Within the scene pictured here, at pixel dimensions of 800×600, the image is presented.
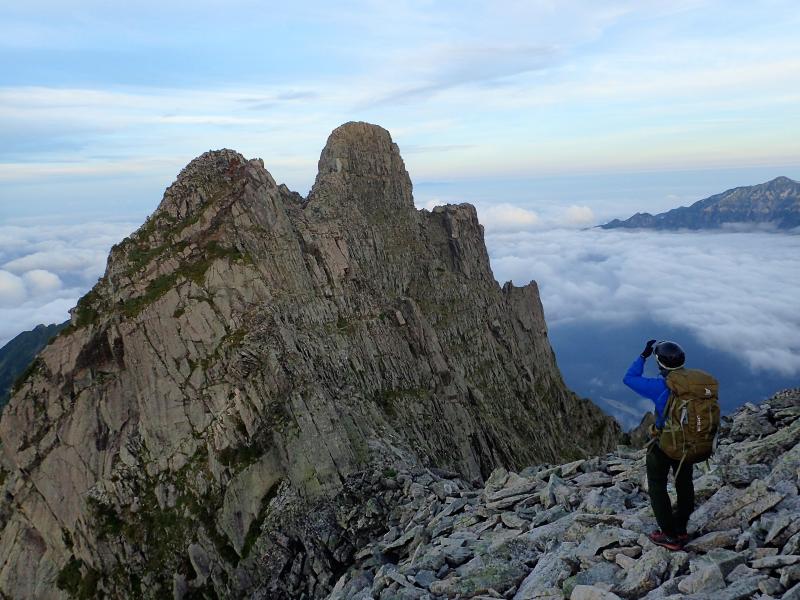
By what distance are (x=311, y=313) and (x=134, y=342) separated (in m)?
15.1

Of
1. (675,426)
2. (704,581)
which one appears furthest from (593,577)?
(675,426)

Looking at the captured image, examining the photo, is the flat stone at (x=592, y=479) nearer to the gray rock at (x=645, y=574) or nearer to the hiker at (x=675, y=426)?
the hiker at (x=675, y=426)

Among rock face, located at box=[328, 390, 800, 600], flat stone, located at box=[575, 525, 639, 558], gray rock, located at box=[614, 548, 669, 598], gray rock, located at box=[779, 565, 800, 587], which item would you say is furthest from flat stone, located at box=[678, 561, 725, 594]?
flat stone, located at box=[575, 525, 639, 558]

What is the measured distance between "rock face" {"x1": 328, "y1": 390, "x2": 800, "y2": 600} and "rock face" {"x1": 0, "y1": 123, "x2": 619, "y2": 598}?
19.6 ft

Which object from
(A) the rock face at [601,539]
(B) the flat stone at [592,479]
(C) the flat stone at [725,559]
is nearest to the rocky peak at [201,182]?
(A) the rock face at [601,539]

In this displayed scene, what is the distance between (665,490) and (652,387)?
2.68 meters

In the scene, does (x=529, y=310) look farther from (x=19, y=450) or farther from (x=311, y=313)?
(x=19, y=450)

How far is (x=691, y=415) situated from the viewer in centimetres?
1430

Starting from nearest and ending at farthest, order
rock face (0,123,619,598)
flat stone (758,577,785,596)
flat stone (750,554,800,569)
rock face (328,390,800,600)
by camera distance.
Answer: flat stone (758,577,785,596) < flat stone (750,554,800,569) < rock face (328,390,800,600) < rock face (0,123,619,598)

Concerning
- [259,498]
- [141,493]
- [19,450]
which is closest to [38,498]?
[19,450]

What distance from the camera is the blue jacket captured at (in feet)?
48.4

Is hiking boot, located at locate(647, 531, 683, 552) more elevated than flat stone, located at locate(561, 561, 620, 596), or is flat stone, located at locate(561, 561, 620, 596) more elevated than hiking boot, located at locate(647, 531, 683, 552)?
hiking boot, located at locate(647, 531, 683, 552)

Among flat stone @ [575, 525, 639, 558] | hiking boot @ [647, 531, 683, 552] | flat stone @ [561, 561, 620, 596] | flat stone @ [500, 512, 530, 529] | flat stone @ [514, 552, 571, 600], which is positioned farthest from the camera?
flat stone @ [500, 512, 530, 529]

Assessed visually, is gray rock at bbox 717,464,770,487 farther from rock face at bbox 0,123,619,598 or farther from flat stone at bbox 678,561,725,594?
rock face at bbox 0,123,619,598
